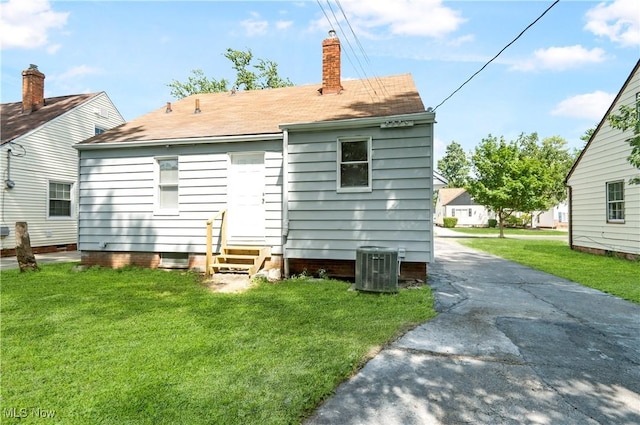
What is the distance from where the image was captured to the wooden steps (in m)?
7.12

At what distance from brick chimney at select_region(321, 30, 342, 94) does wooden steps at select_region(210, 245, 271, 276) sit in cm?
549

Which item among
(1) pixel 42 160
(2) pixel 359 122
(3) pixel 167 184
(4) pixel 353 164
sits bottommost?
(3) pixel 167 184

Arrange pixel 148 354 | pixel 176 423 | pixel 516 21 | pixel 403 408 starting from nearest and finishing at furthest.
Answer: pixel 176 423 < pixel 403 408 < pixel 148 354 < pixel 516 21

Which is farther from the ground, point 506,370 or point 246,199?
point 246,199

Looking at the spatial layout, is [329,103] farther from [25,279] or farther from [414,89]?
[25,279]

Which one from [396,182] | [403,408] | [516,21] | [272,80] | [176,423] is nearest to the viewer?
[176,423]

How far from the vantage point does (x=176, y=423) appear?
2133 mm

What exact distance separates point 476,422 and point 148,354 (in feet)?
9.60

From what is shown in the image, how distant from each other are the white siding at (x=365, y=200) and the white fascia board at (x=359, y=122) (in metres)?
0.14

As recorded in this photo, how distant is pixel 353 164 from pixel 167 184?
4.76m

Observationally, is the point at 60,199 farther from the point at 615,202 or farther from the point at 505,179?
the point at 505,179

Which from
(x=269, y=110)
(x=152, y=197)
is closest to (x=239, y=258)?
(x=152, y=197)

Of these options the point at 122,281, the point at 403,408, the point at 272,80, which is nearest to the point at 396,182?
the point at 403,408

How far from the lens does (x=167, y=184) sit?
27.1 feet
